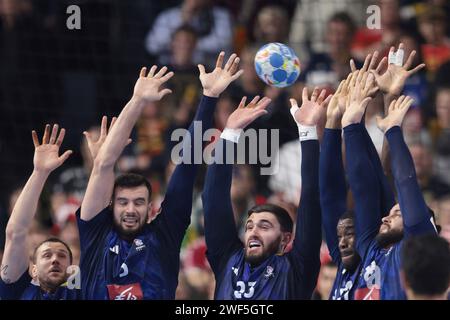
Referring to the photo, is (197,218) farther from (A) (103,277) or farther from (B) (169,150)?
(A) (103,277)

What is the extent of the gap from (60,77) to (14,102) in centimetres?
37

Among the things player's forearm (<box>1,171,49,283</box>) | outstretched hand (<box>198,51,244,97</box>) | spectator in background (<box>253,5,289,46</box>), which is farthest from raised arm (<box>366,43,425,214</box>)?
spectator in background (<box>253,5,289,46</box>)

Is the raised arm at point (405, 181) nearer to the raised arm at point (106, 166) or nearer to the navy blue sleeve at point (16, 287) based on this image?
the raised arm at point (106, 166)

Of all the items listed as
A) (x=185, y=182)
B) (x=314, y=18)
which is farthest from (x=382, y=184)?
(x=314, y=18)

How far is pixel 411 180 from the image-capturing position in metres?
6.23

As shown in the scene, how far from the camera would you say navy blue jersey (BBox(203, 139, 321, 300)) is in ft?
22.1

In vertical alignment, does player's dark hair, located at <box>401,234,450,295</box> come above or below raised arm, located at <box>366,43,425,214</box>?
below

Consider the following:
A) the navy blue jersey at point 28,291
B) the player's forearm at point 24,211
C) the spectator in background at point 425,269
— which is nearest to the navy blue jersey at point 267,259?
the navy blue jersey at point 28,291

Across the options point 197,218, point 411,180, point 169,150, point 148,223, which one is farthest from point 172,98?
point 411,180

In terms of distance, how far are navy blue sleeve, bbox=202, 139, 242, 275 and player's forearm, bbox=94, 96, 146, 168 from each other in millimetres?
429

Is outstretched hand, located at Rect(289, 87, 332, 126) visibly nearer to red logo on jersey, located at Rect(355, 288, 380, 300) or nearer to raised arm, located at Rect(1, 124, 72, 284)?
red logo on jersey, located at Rect(355, 288, 380, 300)

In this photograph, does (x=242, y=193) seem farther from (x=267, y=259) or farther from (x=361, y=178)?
(x=361, y=178)

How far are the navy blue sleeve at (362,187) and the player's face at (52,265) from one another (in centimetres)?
144

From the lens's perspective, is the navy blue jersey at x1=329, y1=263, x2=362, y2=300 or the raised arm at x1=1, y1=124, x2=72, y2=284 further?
the raised arm at x1=1, y1=124, x2=72, y2=284
